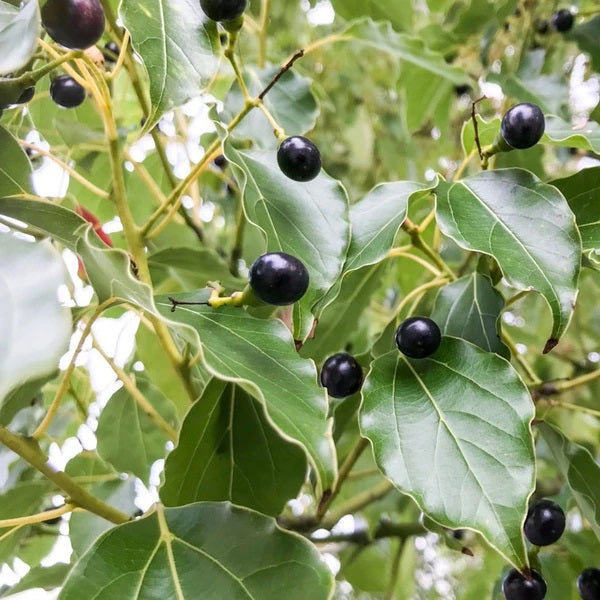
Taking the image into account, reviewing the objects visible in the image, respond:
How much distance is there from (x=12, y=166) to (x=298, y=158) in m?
0.20

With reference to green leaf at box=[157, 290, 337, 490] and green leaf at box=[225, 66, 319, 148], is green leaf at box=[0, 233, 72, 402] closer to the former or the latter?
green leaf at box=[157, 290, 337, 490]

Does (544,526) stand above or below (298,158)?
below

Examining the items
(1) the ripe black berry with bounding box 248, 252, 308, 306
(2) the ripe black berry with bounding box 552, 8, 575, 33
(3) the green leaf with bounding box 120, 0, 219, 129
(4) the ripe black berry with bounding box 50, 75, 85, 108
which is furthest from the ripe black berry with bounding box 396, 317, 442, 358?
(2) the ripe black berry with bounding box 552, 8, 575, 33

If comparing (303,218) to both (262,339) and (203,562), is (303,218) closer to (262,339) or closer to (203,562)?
(262,339)

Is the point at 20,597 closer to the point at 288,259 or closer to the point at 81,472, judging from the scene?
the point at 81,472

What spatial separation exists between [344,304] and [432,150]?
3.22ft

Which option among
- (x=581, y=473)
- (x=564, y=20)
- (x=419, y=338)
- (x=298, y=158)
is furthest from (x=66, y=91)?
(x=564, y=20)

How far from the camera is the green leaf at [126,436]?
70 cm

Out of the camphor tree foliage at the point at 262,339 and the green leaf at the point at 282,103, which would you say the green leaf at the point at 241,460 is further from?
the green leaf at the point at 282,103

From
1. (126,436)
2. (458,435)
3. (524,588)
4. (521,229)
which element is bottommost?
(126,436)

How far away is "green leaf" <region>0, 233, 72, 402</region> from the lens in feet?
0.95

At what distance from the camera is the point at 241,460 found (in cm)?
54

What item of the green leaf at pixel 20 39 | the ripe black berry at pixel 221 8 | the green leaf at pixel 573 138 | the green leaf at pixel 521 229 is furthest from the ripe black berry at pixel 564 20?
the green leaf at pixel 20 39

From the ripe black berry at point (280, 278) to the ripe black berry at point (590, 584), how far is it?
1.32 feet
